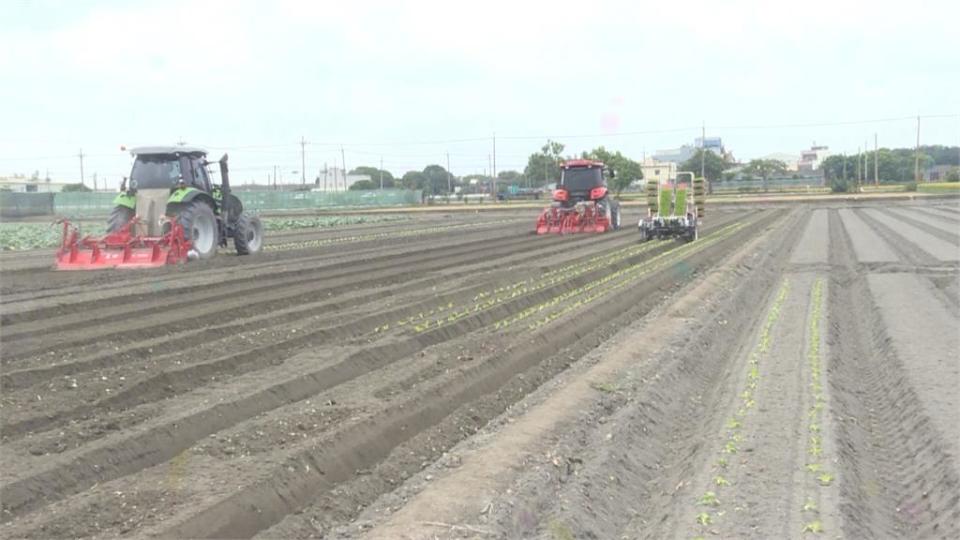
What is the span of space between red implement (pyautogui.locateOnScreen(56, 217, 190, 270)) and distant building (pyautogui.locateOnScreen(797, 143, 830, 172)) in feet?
516

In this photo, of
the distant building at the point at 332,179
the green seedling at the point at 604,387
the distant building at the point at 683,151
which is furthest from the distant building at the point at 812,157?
the green seedling at the point at 604,387

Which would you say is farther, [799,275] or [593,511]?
[799,275]

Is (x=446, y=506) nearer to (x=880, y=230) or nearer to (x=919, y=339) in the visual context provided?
(x=919, y=339)

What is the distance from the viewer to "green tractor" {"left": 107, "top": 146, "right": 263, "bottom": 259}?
16.5 meters

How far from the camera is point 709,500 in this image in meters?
4.84

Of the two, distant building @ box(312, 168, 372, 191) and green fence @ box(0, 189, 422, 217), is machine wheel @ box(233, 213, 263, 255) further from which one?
distant building @ box(312, 168, 372, 191)

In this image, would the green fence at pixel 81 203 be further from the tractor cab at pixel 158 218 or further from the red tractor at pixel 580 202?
the tractor cab at pixel 158 218

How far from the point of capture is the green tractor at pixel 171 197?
16500 millimetres

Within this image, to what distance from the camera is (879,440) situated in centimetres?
630

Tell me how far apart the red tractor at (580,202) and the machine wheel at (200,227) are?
13.3 m

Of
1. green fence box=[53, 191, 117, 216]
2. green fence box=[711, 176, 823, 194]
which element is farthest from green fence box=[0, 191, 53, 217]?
green fence box=[711, 176, 823, 194]

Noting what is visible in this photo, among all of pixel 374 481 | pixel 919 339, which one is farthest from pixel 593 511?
pixel 919 339

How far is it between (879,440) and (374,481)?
378 centimetres

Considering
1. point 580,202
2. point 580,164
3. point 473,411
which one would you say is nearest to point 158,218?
point 473,411
